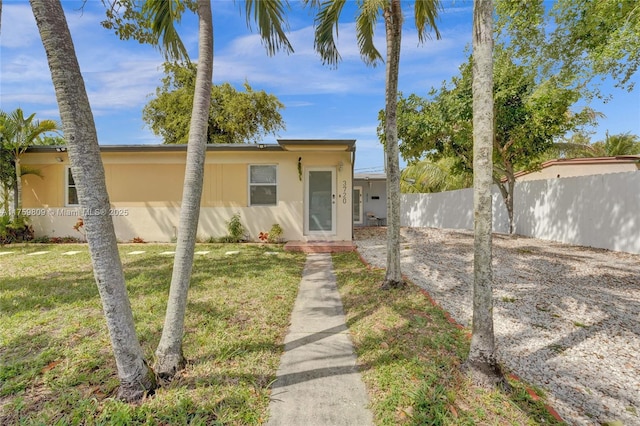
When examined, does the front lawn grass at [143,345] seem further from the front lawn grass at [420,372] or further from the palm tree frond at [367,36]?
the palm tree frond at [367,36]

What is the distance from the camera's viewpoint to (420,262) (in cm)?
730

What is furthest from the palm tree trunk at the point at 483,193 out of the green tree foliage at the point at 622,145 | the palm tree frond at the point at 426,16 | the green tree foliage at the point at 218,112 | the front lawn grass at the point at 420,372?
the green tree foliage at the point at 622,145

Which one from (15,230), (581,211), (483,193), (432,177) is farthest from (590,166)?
(15,230)

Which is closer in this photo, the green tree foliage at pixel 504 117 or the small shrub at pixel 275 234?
the green tree foliage at pixel 504 117

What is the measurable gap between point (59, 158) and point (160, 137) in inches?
544

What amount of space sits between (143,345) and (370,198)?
17683 mm

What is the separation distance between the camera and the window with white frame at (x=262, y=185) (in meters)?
10.3

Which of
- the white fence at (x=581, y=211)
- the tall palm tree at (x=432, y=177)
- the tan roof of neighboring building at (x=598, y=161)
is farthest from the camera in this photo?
the tall palm tree at (x=432, y=177)

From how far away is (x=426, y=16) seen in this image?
5.77 m

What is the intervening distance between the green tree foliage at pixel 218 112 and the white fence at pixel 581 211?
1476 cm

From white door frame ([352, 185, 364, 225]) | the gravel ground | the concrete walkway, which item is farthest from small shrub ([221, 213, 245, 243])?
white door frame ([352, 185, 364, 225])

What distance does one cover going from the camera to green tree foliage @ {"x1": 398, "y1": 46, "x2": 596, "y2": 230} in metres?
9.83

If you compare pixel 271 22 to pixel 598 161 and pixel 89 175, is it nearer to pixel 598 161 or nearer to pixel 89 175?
pixel 89 175

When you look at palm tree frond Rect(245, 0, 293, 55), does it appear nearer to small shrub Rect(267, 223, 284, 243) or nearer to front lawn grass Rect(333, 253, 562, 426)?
front lawn grass Rect(333, 253, 562, 426)
